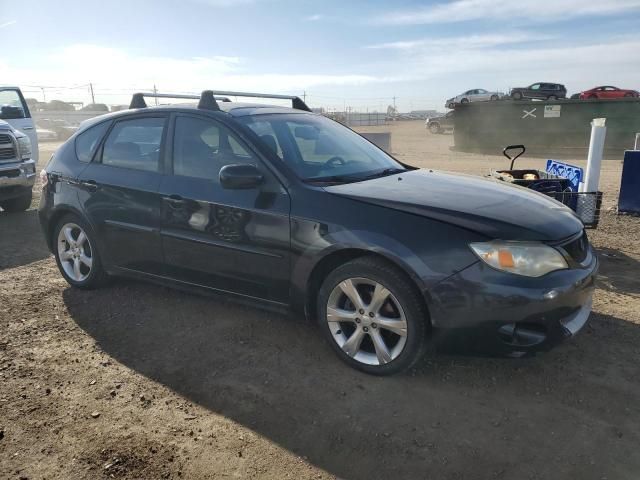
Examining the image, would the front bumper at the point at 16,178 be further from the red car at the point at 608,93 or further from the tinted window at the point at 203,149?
the red car at the point at 608,93

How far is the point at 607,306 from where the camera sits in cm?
426

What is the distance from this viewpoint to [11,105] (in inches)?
402

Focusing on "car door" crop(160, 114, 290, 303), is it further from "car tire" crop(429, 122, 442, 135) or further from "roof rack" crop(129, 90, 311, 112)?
"car tire" crop(429, 122, 442, 135)

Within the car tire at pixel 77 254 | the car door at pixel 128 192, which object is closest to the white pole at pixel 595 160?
the car door at pixel 128 192

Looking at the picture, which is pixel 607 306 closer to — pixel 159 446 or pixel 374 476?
pixel 374 476

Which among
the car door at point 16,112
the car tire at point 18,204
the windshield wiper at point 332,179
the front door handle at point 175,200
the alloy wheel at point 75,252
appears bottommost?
the car tire at point 18,204

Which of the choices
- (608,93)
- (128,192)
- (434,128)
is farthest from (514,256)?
(434,128)

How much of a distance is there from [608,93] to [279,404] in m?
28.8

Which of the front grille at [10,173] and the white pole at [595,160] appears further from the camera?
the front grille at [10,173]

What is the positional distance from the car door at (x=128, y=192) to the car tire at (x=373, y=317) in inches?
61.8

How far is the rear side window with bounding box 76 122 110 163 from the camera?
4.60 meters

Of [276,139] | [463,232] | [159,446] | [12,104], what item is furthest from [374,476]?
[12,104]

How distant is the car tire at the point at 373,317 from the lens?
9.98ft

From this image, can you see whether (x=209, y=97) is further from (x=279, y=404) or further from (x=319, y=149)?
(x=279, y=404)
